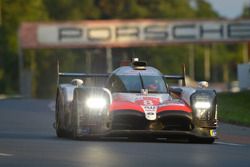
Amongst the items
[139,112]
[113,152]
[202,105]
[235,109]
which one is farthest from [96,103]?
[235,109]

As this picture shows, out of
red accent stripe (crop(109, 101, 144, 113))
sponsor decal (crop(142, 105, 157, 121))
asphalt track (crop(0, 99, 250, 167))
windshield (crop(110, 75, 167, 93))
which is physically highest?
windshield (crop(110, 75, 167, 93))

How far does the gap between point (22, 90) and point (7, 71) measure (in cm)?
2182

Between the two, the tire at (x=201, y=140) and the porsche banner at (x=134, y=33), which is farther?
the porsche banner at (x=134, y=33)

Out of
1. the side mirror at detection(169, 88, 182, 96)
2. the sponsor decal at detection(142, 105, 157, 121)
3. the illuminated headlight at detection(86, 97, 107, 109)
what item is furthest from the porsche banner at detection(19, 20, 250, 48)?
the sponsor decal at detection(142, 105, 157, 121)

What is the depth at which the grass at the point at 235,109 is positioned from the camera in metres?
28.3

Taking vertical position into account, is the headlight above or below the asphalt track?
above

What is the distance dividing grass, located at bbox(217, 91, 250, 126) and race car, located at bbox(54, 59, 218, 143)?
23.8 ft

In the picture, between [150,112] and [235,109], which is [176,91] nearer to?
[150,112]

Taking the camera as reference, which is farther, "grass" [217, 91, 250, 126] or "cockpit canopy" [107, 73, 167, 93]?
"grass" [217, 91, 250, 126]

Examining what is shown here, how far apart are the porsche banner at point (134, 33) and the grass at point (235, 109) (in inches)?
1237

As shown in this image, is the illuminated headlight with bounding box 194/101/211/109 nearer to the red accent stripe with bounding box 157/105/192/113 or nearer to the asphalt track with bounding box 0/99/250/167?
the red accent stripe with bounding box 157/105/192/113

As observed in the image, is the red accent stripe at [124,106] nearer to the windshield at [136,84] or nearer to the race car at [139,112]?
the race car at [139,112]

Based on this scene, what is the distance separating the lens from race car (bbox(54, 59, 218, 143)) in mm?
18797

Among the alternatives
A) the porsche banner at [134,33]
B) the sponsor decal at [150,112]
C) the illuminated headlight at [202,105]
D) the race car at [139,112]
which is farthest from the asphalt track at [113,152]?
the porsche banner at [134,33]
